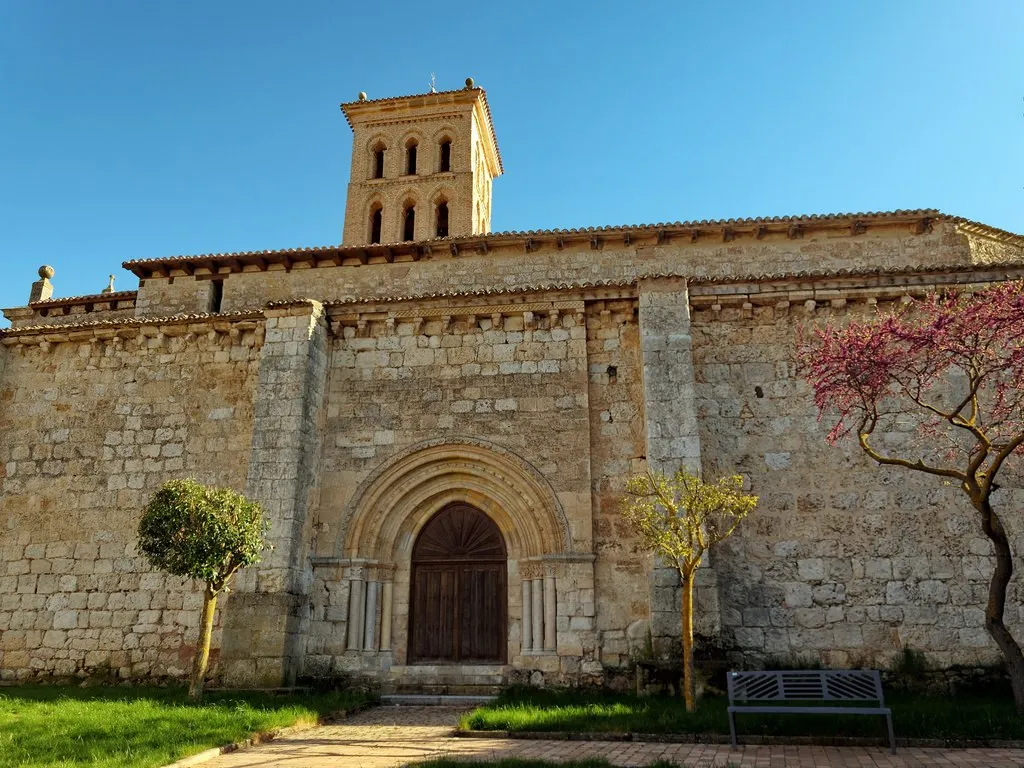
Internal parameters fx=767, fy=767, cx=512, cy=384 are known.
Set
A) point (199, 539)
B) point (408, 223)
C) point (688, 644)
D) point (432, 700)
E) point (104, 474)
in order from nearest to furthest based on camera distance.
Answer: point (688, 644), point (199, 539), point (432, 700), point (104, 474), point (408, 223)

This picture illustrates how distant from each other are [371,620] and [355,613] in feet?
0.80

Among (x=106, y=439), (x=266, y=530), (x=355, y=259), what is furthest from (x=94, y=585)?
(x=355, y=259)

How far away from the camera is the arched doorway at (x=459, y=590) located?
1072 centimetres

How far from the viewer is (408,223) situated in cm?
2656

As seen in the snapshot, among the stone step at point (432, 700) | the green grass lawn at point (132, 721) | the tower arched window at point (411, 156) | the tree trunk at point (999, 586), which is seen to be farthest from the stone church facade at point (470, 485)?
the tower arched window at point (411, 156)

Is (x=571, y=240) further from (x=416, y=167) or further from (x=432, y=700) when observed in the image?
(x=416, y=167)

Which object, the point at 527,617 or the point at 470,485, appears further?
the point at 470,485

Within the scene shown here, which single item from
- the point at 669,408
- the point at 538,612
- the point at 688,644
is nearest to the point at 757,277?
the point at 669,408

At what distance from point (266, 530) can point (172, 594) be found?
1978 mm

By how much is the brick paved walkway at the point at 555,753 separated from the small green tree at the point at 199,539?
2.41m

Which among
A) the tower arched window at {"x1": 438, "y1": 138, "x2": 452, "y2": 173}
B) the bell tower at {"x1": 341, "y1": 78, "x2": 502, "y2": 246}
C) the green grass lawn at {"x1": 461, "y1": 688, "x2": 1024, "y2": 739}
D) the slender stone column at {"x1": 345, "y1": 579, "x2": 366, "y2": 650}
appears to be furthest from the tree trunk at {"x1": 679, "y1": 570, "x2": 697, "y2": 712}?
the tower arched window at {"x1": 438, "y1": 138, "x2": 452, "y2": 173}

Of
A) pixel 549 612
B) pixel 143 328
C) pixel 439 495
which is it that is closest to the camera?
pixel 549 612

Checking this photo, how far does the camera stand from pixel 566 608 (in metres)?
10.3

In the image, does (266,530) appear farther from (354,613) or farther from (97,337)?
(97,337)
